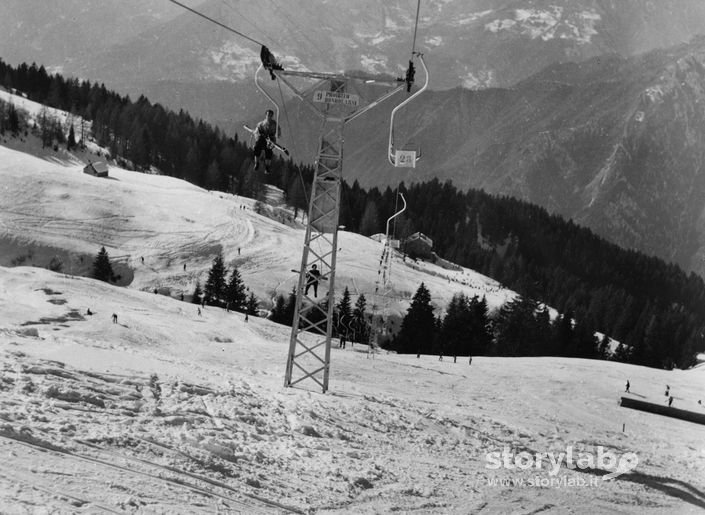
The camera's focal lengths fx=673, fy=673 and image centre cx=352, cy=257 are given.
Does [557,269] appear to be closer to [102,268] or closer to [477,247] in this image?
[477,247]

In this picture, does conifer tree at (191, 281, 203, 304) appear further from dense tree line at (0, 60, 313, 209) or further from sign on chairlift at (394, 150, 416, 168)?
dense tree line at (0, 60, 313, 209)

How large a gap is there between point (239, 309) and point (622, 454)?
48297 millimetres

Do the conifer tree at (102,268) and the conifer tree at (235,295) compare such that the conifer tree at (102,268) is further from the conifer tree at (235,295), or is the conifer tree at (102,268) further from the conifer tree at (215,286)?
the conifer tree at (235,295)

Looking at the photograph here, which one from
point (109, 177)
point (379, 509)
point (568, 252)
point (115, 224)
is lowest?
point (379, 509)

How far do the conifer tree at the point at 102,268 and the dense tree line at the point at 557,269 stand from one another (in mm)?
45441

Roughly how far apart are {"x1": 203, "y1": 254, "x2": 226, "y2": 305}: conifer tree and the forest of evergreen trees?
6328mm

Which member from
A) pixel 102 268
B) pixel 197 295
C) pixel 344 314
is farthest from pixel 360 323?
pixel 102 268

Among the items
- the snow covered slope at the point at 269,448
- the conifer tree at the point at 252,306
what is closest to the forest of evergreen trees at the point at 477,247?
the conifer tree at the point at 252,306

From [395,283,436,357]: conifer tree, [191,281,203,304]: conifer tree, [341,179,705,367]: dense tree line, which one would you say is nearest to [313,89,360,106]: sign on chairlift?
[191,281,203,304]: conifer tree

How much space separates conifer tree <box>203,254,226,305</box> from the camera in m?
66.0

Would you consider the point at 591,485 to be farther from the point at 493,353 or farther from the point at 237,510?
the point at 493,353

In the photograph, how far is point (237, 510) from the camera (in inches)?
381

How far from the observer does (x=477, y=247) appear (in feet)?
529

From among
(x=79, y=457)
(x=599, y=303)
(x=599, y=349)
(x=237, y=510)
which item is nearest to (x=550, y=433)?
(x=237, y=510)
